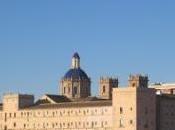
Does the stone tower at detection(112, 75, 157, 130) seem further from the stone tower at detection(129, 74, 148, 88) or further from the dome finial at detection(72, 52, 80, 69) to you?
the dome finial at detection(72, 52, 80, 69)

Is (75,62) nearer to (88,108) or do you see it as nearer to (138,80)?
(138,80)

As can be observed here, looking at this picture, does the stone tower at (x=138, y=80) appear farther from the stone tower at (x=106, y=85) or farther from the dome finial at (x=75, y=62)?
the dome finial at (x=75, y=62)

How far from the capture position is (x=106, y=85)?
166250mm

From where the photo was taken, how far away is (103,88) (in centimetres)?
16712

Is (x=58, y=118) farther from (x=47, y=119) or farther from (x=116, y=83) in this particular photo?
(x=116, y=83)

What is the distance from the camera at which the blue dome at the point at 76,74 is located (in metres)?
170

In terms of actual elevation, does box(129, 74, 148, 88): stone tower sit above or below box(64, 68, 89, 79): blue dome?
below

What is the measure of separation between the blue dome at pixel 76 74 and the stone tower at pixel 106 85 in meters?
4.94

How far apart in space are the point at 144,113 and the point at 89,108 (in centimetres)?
1197

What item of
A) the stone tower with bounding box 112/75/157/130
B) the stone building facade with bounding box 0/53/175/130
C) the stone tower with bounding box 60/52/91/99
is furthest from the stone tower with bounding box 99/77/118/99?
the stone tower with bounding box 112/75/157/130

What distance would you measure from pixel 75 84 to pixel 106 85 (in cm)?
719

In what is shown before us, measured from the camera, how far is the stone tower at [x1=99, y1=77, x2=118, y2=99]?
16575cm

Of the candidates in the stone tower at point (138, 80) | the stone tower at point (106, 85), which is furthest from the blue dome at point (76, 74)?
the stone tower at point (138, 80)

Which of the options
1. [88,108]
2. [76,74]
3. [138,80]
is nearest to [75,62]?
[76,74]
